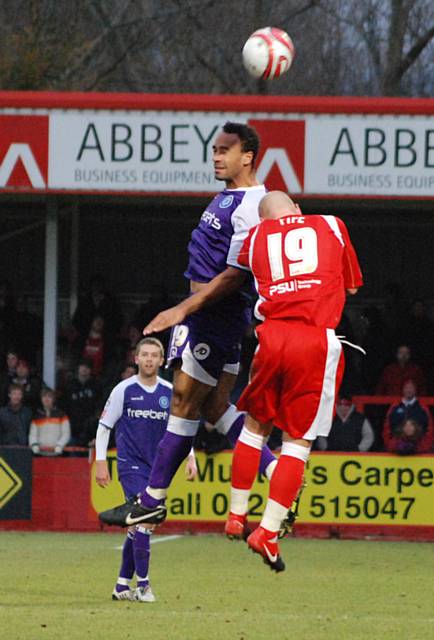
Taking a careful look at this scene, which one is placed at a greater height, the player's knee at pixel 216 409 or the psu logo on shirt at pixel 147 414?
the player's knee at pixel 216 409

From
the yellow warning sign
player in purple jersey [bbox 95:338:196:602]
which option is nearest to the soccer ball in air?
player in purple jersey [bbox 95:338:196:602]

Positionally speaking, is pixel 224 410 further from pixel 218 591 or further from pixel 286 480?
pixel 218 591

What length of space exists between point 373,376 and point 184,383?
1132 cm

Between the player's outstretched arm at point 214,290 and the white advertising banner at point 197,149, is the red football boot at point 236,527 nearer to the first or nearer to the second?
the player's outstretched arm at point 214,290

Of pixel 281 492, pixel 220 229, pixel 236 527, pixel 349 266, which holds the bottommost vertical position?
pixel 236 527

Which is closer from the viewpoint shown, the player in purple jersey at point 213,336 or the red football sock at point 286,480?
the red football sock at point 286,480

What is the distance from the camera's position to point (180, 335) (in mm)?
8641

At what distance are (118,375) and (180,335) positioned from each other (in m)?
10.5

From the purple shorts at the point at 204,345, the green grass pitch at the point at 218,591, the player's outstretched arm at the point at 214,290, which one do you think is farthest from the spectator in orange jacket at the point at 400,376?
the player's outstretched arm at the point at 214,290

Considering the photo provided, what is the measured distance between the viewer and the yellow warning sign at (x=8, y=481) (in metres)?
17.2

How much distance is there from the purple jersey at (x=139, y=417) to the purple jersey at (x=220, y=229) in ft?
10.1

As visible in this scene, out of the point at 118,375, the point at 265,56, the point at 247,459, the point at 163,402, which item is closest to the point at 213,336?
the point at 247,459

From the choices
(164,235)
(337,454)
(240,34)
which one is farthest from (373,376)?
Answer: (240,34)

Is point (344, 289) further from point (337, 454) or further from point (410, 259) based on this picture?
point (410, 259)
